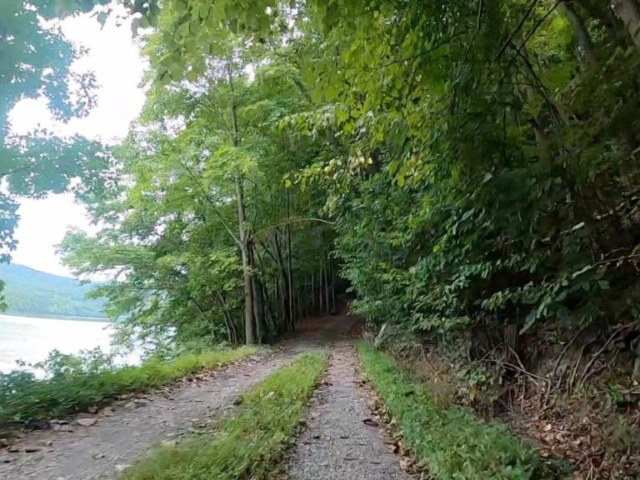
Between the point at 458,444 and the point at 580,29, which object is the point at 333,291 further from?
the point at 580,29

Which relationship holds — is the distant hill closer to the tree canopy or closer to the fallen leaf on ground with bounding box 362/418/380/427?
the tree canopy

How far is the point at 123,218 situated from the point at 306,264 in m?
8.32

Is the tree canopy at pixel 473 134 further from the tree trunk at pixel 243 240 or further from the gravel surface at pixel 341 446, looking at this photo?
the tree trunk at pixel 243 240

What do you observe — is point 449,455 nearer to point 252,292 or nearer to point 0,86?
point 0,86

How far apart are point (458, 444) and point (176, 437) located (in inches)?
82.5

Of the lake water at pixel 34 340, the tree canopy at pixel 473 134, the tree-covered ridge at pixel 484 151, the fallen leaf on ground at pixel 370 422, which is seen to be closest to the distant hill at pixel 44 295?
the lake water at pixel 34 340

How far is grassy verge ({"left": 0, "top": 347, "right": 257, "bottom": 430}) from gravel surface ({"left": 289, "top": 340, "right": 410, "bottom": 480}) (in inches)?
77.9

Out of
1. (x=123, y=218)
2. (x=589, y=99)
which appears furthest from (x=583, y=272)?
(x=123, y=218)

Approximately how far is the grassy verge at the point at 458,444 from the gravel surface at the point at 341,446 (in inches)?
9.7

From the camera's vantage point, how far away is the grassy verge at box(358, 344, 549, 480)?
2701mm

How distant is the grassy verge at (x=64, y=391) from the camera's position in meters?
3.57

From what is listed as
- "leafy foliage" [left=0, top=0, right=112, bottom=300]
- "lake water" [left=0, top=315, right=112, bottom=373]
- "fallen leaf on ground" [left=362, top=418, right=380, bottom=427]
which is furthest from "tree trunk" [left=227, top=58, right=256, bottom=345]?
"fallen leaf on ground" [left=362, top=418, right=380, bottom=427]

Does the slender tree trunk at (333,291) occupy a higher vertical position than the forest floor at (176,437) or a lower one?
higher

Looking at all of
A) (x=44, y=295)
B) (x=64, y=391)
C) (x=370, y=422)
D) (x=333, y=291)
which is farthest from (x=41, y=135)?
(x=333, y=291)
